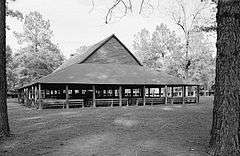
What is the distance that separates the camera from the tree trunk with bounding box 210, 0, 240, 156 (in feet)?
21.2

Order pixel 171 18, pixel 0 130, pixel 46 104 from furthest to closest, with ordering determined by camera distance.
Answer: pixel 171 18, pixel 46 104, pixel 0 130

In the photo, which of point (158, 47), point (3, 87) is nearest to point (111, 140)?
point (3, 87)

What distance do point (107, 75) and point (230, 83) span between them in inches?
833

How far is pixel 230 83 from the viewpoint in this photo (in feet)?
21.4

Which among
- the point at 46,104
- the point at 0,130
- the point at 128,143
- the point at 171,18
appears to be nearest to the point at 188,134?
the point at 128,143

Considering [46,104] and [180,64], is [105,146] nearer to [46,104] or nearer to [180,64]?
[46,104]

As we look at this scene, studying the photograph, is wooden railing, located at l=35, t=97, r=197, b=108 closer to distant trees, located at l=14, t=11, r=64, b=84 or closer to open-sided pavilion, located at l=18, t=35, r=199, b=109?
open-sided pavilion, located at l=18, t=35, r=199, b=109

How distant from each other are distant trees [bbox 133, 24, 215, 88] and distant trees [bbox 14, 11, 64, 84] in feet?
66.5

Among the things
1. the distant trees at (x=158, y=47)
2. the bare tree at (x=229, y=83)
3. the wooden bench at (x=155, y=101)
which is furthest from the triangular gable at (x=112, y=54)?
the bare tree at (x=229, y=83)

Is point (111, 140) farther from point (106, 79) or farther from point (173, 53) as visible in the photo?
point (173, 53)

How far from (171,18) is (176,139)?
107 ft

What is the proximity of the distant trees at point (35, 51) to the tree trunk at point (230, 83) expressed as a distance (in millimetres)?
37019

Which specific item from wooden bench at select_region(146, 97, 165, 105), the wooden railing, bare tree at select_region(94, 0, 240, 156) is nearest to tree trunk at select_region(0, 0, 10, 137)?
bare tree at select_region(94, 0, 240, 156)

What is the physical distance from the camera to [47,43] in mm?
42344
